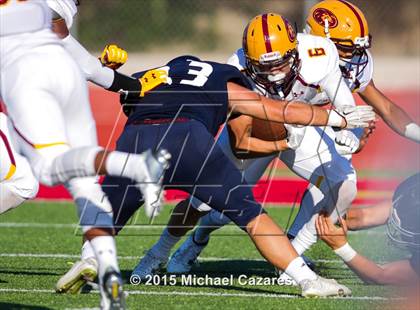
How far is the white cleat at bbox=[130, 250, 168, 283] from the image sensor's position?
5.29 metres

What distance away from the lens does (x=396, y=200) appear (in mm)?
4773

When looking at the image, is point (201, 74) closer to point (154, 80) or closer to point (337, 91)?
point (154, 80)

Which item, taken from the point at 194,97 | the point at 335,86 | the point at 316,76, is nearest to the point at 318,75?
the point at 316,76

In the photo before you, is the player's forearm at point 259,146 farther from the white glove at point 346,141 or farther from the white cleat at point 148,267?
the white cleat at point 148,267

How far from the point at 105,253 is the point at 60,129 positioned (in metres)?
0.55

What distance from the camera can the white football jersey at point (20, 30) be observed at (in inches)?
154

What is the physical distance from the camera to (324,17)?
593 centimetres

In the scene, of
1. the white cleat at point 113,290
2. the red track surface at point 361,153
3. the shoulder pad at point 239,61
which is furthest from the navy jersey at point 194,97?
the red track surface at point 361,153

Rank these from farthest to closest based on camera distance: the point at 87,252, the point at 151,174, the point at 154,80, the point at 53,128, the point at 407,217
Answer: the point at 154,80 < the point at 87,252 < the point at 407,217 < the point at 53,128 < the point at 151,174

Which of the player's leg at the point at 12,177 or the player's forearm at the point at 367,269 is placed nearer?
the player's forearm at the point at 367,269

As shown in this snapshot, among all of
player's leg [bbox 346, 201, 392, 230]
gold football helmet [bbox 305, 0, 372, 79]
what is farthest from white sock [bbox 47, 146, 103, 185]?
gold football helmet [bbox 305, 0, 372, 79]

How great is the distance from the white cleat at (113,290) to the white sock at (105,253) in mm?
41

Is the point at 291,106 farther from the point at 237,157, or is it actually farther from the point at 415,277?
the point at 415,277

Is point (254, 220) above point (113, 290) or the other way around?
the other way around
